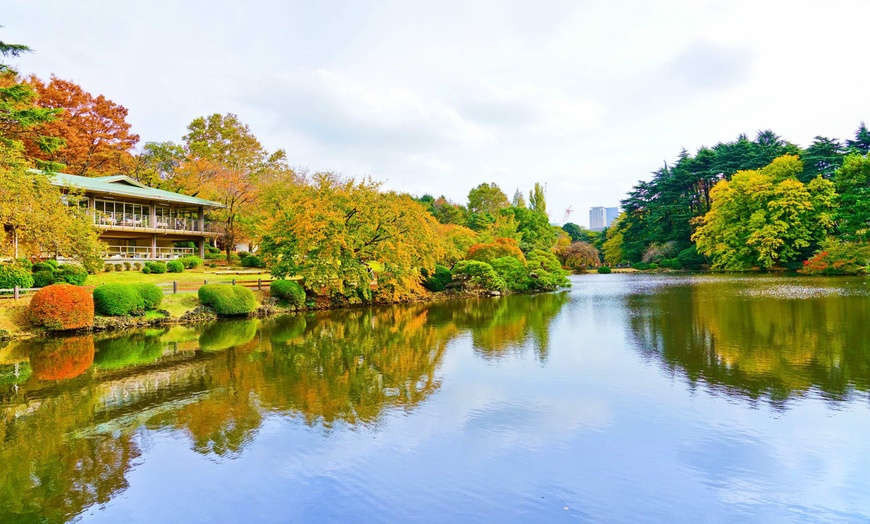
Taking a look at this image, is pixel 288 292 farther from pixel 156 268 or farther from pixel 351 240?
pixel 156 268

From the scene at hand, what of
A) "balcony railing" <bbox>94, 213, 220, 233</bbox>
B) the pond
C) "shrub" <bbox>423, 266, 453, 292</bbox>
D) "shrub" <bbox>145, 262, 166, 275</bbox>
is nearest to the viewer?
the pond

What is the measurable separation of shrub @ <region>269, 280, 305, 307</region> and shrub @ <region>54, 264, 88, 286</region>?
21.7 ft

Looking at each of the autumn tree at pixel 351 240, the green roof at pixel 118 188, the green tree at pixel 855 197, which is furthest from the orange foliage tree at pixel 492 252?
the green tree at pixel 855 197

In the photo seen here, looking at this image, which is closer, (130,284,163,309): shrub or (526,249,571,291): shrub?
(130,284,163,309): shrub

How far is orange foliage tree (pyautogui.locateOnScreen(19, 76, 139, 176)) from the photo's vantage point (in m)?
35.5

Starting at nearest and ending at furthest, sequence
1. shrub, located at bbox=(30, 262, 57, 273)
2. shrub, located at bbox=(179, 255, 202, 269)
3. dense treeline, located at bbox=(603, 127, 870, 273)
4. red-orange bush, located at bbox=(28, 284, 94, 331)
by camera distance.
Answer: red-orange bush, located at bbox=(28, 284, 94, 331)
shrub, located at bbox=(30, 262, 57, 273)
shrub, located at bbox=(179, 255, 202, 269)
dense treeline, located at bbox=(603, 127, 870, 273)

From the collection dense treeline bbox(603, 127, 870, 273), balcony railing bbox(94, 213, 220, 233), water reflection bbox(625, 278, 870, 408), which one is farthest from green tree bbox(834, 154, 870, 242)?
balcony railing bbox(94, 213, 220, 233)

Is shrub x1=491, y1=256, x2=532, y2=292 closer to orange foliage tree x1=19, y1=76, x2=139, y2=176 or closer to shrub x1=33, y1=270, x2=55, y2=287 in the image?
shrub x1=33, y1=270, x2=55, y2=287

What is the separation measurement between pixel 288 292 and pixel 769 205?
1489 inches

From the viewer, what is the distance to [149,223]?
30.5m

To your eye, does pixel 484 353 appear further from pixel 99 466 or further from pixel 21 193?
pixel 21 193

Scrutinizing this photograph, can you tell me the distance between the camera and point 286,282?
21109mm

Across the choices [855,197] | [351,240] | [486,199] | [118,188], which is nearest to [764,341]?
[351,240]

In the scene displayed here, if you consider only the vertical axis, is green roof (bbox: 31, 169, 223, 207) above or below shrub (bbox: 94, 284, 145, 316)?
above
